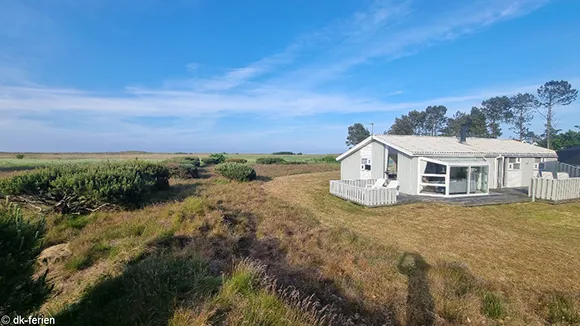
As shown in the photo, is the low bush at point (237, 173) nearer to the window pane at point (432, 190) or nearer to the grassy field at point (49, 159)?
the window pane at point (432, 190)

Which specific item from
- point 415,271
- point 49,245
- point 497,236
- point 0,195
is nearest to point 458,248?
point 497,236

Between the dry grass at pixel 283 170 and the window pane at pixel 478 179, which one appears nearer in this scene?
the window pane at pixel 478 179

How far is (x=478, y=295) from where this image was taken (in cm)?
521

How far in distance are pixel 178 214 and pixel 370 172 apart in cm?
1244

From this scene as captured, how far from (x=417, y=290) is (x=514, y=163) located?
56.0ft

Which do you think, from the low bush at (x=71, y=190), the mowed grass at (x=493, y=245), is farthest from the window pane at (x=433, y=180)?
the low bush at (x=71, y=190)

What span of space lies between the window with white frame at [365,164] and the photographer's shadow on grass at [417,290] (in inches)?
407

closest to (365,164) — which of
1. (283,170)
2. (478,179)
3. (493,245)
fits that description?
(478,179)

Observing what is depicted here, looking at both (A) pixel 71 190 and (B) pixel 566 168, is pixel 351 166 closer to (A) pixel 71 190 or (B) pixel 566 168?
(A) pixel 71 190

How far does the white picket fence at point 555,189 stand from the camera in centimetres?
1309

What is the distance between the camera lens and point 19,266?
8.59 ft

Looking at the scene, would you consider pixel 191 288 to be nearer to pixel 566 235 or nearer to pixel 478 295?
pixel 478 295

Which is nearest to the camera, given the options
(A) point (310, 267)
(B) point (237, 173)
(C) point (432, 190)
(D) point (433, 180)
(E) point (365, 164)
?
(A) point (310, 267)

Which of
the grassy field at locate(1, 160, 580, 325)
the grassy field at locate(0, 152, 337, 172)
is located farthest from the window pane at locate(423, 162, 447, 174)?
the grassy field at locate(0, 152, 337, 172)
